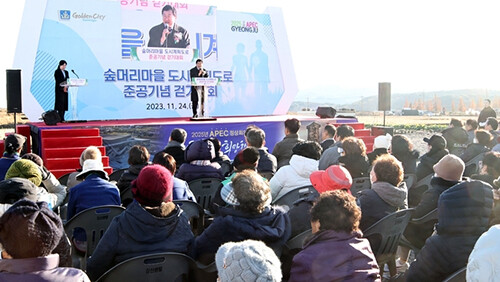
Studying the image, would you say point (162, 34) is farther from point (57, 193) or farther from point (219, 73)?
point (57, 193)

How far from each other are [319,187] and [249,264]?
1.45 meters

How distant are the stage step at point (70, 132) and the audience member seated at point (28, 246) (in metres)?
5.79

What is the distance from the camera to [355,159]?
13.8 ft

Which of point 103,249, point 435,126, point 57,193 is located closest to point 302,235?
point 103,249

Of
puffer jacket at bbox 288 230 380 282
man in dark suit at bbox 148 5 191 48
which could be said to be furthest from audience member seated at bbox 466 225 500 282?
man in dark suit at bbox 148 5 191 48

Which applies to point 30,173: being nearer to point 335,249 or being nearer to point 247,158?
point 247,158

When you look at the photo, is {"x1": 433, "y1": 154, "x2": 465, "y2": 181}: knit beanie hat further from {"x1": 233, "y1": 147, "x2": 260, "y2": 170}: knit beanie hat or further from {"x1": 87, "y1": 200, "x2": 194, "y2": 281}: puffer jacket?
{"x1": 87, "y1": 200, "x2": 194, "y2": 281}: puffer jacket

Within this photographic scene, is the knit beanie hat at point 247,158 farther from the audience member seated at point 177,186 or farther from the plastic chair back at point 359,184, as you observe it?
the plastic chair back at point 359,184

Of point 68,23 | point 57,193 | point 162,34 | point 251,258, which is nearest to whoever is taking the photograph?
point 251,258

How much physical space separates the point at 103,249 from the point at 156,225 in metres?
0.28

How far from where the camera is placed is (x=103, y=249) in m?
2.30

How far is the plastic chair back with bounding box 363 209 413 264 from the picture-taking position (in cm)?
283

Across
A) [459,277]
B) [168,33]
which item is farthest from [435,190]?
[168,33]

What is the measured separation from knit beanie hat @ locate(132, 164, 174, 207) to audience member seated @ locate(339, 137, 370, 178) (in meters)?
2.23
